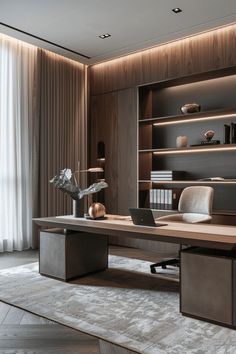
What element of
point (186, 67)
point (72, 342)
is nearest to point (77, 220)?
point (72, 342)

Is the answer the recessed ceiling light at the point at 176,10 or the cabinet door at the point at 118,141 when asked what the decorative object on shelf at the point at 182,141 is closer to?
the cabinet door at the point at 118,141

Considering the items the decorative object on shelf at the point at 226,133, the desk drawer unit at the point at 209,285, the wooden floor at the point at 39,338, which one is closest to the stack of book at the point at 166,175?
the decorative object on shelf at the point at 226,133

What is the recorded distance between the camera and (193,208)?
153 inches

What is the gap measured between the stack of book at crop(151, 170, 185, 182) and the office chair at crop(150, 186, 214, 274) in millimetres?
711

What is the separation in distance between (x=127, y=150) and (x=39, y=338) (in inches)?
132

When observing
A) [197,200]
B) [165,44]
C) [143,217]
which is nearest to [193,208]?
[197,200]

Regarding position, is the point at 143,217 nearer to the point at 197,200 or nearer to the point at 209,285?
the point at 209,285

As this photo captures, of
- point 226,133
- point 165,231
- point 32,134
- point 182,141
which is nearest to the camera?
point 165,231

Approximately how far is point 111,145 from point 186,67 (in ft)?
5.32

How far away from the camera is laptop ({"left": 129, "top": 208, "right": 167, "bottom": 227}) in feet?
9.41

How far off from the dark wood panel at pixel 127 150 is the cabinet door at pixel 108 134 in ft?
0.28

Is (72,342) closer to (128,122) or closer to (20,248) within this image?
(20,248)

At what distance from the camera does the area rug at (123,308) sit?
2.11 meters

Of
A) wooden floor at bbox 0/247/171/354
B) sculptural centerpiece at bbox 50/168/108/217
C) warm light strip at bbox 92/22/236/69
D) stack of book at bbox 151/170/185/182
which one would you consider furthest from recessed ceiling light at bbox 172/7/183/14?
wooden floor at bbox 0/247/171/354
